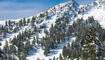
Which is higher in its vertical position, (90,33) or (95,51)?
(90,33)

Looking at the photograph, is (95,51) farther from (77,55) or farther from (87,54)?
(77,55)

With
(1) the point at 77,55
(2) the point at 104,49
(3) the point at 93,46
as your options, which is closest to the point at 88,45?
(3) the point at 93,46

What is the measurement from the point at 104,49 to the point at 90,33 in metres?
4.51

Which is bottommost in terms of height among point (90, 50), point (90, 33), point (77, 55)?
point (77, 55)

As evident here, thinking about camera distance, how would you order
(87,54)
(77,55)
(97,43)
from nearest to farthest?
(97,43) < (87,54) < (77,55)

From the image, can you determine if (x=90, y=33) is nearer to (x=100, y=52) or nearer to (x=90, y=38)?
(x=90, y=38)

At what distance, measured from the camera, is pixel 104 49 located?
4619 centimetres

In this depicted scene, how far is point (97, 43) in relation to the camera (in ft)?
144

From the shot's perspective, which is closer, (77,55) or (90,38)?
(90,38)

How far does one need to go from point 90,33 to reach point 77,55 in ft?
497

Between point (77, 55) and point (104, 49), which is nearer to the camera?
point (104, 49)

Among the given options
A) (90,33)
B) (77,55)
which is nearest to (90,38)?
(90,33)

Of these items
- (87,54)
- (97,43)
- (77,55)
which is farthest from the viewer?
(77,55)

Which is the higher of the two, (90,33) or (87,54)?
(90,33)
